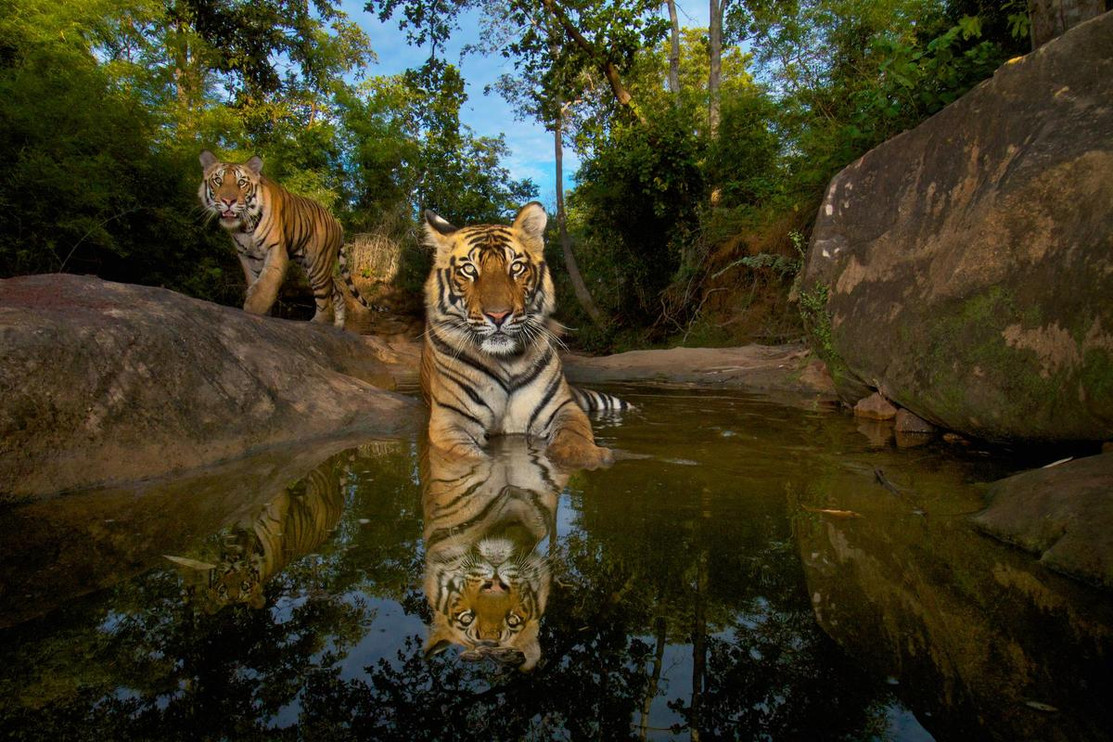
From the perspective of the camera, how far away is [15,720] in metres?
1.02

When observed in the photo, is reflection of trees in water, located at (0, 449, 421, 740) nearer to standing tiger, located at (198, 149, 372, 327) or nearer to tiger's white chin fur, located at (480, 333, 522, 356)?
tiger's white chin fur, located at (480, 333, 522, 356)

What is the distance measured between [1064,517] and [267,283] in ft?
25.3

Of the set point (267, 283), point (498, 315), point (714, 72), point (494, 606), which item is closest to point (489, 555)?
point (494, 606)

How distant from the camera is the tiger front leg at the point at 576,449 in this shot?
122 inches

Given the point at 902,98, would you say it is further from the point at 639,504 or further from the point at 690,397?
the point at 639,504

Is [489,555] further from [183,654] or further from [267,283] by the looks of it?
[267,283]

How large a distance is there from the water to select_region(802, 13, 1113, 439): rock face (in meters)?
Result: 0.64

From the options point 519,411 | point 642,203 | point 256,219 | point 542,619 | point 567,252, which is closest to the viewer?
point 542,619

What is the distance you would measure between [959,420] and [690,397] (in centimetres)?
289

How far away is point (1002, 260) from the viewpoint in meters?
3.03

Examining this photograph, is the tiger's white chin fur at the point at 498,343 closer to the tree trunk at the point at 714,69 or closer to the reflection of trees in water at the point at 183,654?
the reflection of trees in water at the point at 183,654

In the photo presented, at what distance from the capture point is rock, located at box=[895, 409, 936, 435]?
373 centimetres

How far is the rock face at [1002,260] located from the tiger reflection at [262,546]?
3.04 meters

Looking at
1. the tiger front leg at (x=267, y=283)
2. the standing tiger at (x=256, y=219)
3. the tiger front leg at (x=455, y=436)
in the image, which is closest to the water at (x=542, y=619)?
the tiger front leg at (x=455, y=436)
